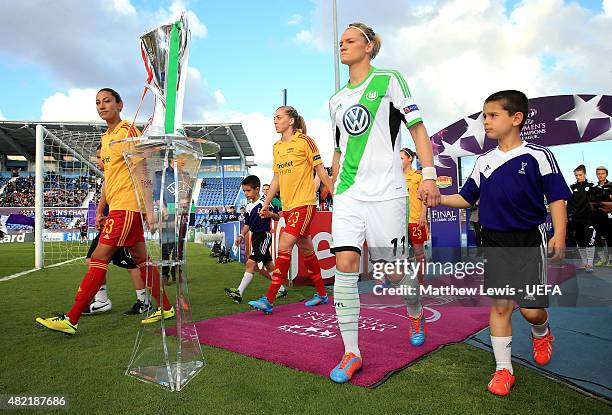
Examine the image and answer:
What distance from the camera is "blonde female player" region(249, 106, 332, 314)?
4395 millimetres

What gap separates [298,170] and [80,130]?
107ft

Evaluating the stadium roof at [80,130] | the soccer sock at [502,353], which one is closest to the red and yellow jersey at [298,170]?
the soccer sock at [502,353]

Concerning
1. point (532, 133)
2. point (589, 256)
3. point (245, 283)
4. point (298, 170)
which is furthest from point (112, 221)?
point (532, 133)

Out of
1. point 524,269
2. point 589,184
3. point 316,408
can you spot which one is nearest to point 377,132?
point 524,269

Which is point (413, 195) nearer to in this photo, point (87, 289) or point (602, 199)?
point (602, 199)

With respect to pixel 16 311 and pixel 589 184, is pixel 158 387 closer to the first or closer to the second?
pixel 16 311

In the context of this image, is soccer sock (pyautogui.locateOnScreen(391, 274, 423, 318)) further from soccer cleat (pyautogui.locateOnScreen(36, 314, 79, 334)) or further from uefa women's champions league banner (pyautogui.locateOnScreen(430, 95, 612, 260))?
uefa women's champions league banner (pyautogui.locateOnScreen(430, 95, 612, 260))

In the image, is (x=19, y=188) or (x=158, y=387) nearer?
(x=158, y=387)

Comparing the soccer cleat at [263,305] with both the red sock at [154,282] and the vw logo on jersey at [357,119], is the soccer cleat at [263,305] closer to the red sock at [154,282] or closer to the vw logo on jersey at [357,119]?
the red sock at [154,282]

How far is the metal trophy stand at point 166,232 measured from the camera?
2.28m

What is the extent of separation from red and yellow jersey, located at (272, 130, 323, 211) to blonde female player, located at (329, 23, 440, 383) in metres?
1.77

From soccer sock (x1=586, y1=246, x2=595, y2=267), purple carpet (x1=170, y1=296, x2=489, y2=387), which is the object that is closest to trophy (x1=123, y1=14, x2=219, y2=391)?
purple carpet (x1=170, y1=296, x2=489, y2=387)

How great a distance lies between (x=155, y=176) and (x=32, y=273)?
25.4 feet

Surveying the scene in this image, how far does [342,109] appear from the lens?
108 inches
